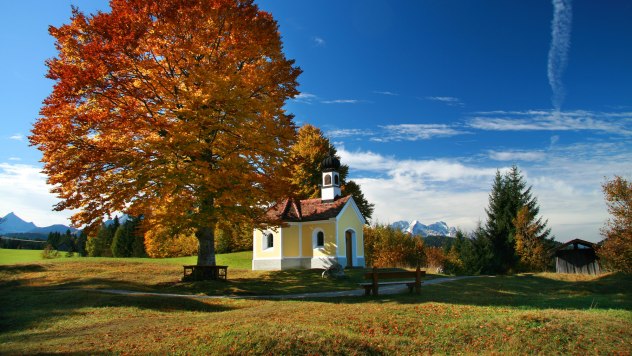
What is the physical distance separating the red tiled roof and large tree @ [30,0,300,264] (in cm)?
1061

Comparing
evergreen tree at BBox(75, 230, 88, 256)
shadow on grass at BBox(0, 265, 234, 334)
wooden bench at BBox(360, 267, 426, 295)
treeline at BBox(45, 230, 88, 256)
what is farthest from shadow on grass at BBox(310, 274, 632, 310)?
treeline at BBox(45, 230, 88, 256)

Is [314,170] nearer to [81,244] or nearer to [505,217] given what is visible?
[505,217]

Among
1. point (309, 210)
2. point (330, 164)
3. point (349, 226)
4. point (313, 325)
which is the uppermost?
point (330, 164)

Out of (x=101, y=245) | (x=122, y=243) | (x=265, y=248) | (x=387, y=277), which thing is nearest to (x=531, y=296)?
(x=387, y=277)

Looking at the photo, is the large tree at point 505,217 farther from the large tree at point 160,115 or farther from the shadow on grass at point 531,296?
the large tree at point 160,115

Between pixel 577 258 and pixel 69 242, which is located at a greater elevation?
pixel 69 242

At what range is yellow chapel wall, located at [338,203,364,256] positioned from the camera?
2947 cm

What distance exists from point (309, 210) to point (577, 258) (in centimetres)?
2350

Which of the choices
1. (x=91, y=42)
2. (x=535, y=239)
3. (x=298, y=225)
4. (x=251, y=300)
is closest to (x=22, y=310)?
(x=251, y=300)

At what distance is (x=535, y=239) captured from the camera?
1405 inches

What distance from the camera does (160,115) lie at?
59.3 feet

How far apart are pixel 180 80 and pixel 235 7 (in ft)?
13.9

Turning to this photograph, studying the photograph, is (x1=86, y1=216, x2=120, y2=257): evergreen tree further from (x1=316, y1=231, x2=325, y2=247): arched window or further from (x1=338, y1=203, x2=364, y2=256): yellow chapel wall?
(x1=338, y1=203, x2=364, y2=256): yellow chapel wall

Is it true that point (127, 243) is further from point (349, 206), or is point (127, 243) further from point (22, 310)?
point (22, 310)
